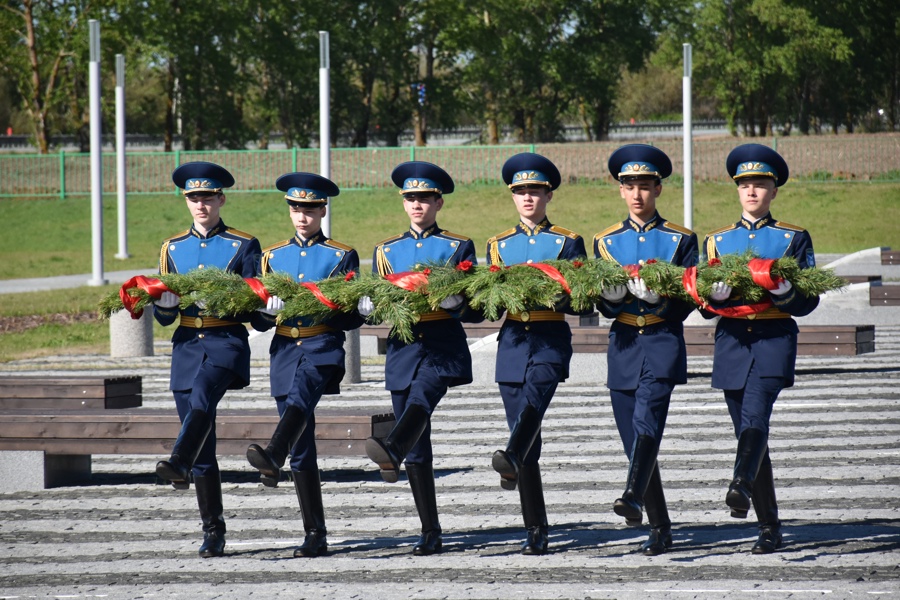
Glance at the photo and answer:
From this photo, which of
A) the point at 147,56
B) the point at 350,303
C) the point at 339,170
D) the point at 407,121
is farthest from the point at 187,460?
the point at 407,121

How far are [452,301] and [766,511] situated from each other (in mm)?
1889

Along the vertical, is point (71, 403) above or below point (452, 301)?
below

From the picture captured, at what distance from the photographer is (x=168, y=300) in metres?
6.84

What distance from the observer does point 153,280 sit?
681 cm

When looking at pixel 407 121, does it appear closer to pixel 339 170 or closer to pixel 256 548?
pixel 339 170

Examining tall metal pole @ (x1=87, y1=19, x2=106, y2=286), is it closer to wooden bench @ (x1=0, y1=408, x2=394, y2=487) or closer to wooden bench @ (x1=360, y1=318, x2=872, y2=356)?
wooden bench @ (x1=360, y1=318, x2=872, y2=356)

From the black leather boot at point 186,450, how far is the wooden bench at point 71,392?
9.82ft

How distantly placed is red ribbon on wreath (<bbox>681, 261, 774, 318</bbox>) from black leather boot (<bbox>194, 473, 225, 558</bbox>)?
8.72ft

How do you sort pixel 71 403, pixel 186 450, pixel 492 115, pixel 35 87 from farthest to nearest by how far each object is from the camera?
1. pixel 492 115
2. pixel 35 87
3. pixel 71 403
4. pixel 186 450

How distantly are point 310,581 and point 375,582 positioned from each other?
314 mm

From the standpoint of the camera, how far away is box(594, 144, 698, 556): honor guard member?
6.43 meters

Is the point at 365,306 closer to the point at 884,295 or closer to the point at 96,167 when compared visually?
the point at 884,295

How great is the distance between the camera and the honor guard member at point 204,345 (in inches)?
266

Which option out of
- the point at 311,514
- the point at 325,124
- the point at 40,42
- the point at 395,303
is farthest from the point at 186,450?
the point at 40,42
